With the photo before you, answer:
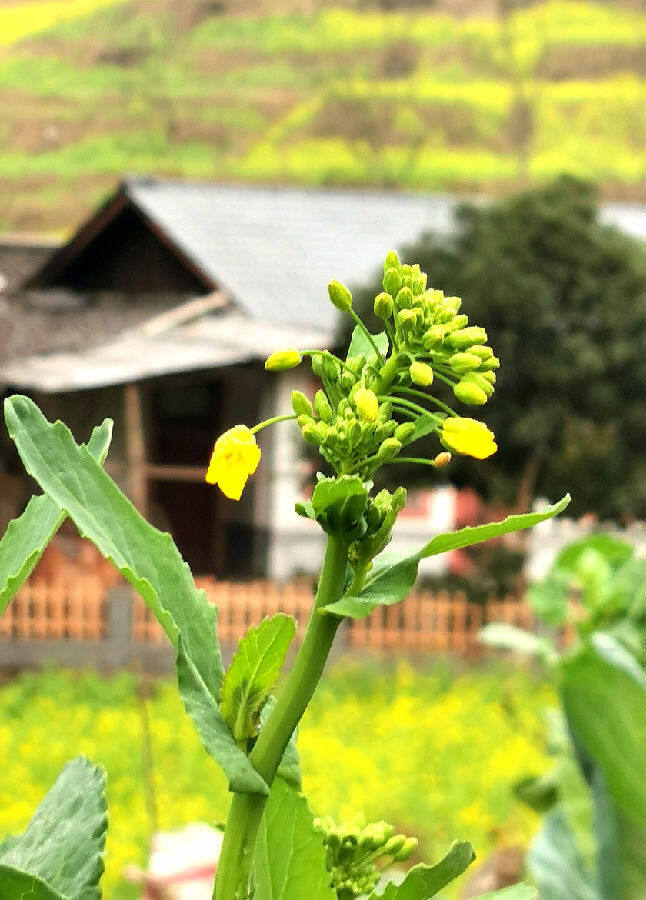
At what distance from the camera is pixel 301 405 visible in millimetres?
194

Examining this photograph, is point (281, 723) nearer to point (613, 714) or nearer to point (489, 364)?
point (489, 364)

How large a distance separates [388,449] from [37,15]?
1239cm

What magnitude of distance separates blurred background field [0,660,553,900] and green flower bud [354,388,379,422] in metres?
1.71

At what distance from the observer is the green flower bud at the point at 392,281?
0.66ft

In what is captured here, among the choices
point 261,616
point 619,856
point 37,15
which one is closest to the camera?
point 619,856

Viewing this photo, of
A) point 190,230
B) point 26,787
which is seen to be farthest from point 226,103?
point 26,787

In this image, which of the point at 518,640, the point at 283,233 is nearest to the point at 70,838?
the point at 518,640

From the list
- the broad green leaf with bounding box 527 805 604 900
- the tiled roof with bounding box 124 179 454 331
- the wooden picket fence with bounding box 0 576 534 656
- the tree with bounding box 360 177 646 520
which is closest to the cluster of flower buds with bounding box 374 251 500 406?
the broad green leaf with bounding box 527 805 604 900

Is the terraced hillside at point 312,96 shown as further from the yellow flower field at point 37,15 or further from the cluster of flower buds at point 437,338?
the cluster of flower buds at point 437,338

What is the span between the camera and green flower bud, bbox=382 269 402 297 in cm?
20

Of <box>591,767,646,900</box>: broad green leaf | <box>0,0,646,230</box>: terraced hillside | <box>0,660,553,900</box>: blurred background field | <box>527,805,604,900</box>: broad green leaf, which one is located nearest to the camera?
<box>591,767,646,900</box>: broad green leaf

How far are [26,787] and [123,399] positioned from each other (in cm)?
242

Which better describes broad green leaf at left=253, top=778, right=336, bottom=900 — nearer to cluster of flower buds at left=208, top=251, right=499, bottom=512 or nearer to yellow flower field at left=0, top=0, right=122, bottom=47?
cluster of flower buds at left=208, top=251, right=499, bottom=512

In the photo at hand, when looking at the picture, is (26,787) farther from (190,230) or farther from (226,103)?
(226,103)
